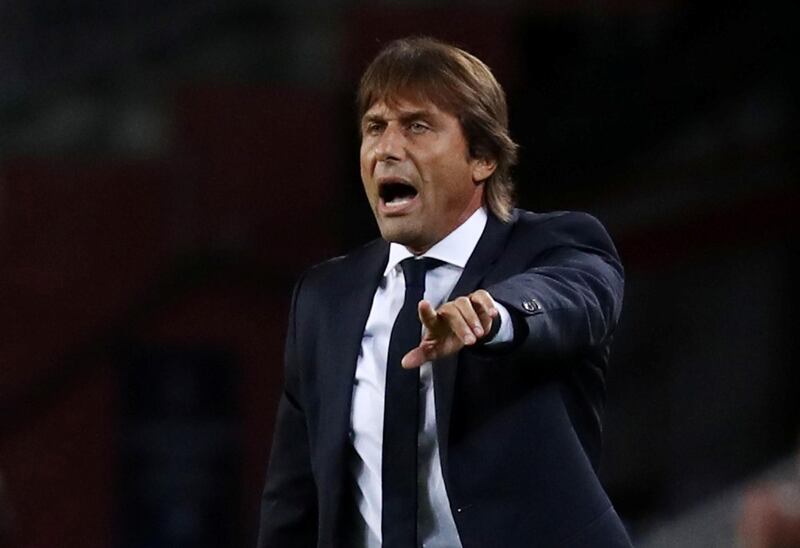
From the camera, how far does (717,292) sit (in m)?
11.0

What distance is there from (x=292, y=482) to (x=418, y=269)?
43cm

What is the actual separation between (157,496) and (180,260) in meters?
1.04

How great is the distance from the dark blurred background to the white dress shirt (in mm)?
5876

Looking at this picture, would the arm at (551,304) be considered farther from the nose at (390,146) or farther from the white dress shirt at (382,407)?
the nose at (390,146)

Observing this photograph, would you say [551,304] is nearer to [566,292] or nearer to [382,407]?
[566,292]

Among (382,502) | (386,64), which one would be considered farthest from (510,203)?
(382,502)

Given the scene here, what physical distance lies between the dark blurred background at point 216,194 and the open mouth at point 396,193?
5956mm

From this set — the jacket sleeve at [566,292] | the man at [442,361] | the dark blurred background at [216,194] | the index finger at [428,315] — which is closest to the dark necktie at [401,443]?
the man at [442,361]

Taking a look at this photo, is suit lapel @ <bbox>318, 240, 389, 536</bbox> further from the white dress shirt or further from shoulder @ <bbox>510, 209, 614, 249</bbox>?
shoulder @ <bbox>510, 209, 614, 249</bbox>

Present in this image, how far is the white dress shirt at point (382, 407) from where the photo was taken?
3.38m

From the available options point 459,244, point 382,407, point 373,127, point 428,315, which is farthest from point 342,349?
point 428,315

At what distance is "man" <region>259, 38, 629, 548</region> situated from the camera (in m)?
3.30

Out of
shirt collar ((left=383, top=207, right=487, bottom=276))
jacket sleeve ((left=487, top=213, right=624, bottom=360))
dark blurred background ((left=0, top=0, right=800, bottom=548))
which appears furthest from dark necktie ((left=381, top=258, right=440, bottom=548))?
dark blurred background ((left=0, top=0, right=800, bottom=548))

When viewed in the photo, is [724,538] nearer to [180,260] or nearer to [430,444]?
[180,260]
